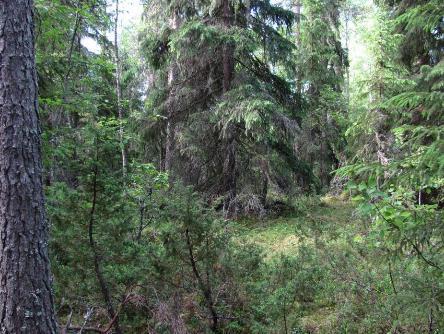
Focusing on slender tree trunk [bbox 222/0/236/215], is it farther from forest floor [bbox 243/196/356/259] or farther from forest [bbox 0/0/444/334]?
forest floor [bbox 243/196/356/259]

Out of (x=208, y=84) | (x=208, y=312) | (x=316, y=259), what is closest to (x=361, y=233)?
(x=316, y=259)

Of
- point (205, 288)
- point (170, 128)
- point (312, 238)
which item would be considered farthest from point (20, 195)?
point (170, 128)

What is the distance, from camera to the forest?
3.31 metres

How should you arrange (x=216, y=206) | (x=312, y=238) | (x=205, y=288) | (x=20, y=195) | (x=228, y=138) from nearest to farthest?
(x=20, y=195) < (x=205, y=288) < (x=216, y=206) < (x=312, y=238) < (x=228, y=138)

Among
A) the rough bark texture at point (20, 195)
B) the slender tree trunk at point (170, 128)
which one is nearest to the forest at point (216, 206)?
the rough bark texture at point (20, 195)

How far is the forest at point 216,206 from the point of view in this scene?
10.9 ft

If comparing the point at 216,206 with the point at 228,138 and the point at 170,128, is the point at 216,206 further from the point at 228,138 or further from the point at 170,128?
the point at 170,128

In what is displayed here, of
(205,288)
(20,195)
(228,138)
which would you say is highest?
(228,138)

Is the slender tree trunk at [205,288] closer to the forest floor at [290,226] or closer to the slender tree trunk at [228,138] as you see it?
the forest floor at [290,226]

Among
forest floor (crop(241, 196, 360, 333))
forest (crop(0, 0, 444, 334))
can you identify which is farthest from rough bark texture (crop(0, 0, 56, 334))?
forest floor (crop(241, 196, 360, 333))

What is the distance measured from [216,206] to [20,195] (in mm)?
4108

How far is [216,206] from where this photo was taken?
7.02 meters

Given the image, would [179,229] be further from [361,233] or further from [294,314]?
[361,233]

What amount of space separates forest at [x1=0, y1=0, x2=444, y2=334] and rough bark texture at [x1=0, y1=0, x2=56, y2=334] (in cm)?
1
